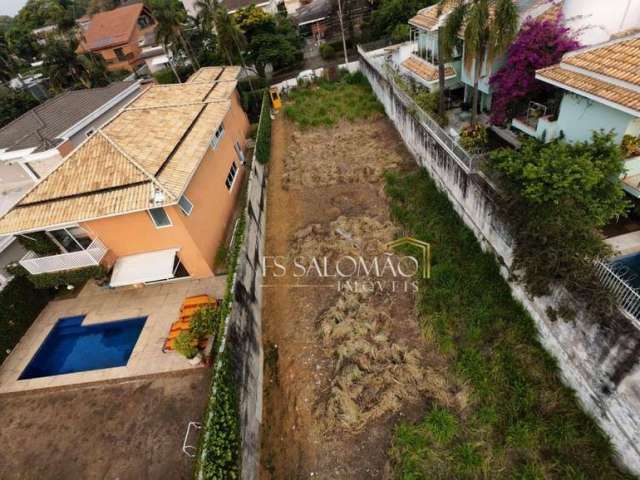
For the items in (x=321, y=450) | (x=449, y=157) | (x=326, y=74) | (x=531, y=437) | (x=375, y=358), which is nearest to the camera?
(x=531, y=437)

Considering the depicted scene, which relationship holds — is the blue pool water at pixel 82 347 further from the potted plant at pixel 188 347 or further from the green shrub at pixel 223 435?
the green shrub at pixel 223 435

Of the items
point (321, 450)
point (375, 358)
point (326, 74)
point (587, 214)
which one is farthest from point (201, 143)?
point (326, 74)

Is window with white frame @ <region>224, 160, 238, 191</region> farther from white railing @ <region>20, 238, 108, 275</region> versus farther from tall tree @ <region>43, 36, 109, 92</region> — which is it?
tall tree @ <region>43, 36, 109, 92</region>

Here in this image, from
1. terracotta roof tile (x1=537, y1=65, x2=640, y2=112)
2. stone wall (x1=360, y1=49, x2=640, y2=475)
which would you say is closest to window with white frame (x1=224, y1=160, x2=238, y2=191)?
stone wall (x1=360, y1=49, x2=640, y2=475)

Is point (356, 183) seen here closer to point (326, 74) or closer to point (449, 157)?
point (449, 157)

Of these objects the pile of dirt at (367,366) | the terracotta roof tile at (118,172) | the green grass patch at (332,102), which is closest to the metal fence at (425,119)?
the green grass patch at (332,102)

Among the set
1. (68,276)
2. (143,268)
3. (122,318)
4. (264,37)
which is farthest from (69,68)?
(122,318)

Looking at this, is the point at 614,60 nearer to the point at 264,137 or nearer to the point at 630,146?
the point at 630,146
